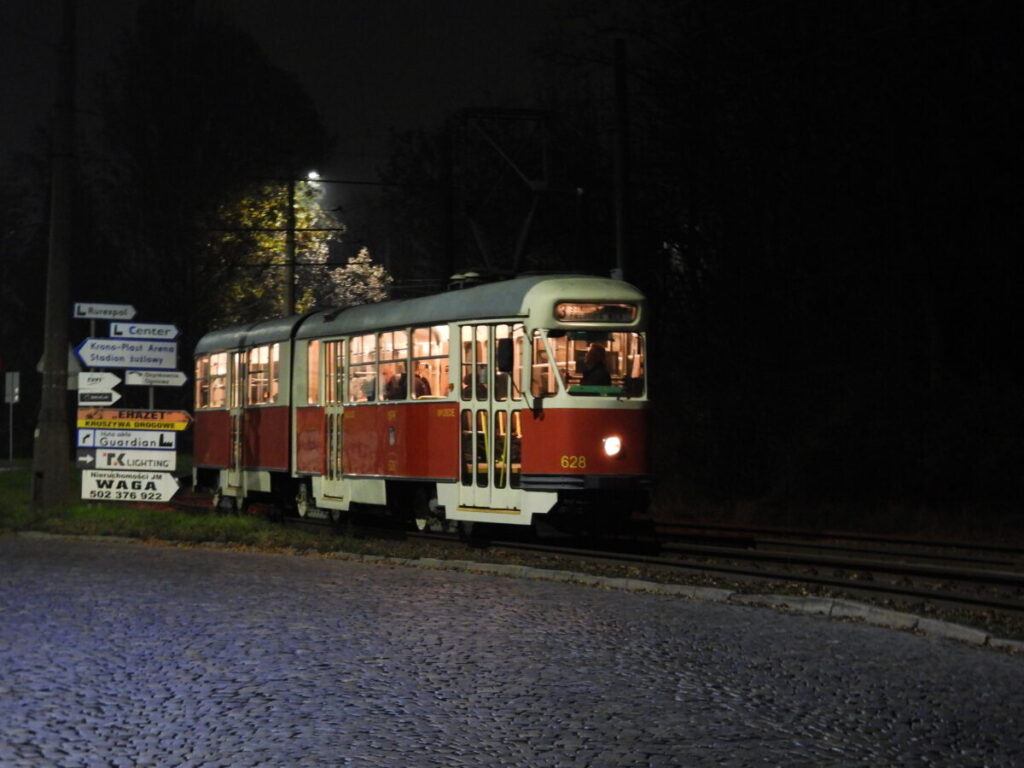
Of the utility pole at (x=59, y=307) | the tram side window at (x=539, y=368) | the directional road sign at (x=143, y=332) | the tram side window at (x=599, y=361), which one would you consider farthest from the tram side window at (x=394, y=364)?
the utility pole at (x=59, y=307)

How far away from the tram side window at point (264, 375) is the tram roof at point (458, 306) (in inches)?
22.2

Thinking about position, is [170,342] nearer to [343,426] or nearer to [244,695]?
[343,426]

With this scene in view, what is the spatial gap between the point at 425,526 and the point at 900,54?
12.0 meters

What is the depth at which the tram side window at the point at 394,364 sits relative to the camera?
20203 millimetres

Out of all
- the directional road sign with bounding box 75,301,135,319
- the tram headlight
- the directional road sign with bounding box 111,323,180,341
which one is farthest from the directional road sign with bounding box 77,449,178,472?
the tram headlight

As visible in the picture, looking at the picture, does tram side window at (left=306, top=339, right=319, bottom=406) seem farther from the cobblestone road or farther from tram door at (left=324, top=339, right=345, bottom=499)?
the cobblestone road

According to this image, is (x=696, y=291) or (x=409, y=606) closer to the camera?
(x=409, y=606)

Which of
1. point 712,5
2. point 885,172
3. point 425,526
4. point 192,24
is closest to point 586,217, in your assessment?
point 712,5

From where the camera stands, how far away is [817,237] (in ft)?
95.6

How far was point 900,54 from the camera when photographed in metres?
26.6

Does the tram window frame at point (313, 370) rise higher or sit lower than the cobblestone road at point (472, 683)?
higher

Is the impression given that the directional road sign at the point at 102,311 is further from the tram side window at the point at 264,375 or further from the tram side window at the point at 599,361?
the tram side window at the point at 599,361

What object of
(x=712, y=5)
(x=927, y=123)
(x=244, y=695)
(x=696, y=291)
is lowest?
(x=244, y=695)

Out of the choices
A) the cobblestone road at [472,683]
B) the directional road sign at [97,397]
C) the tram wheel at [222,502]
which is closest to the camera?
the cobblestone road at [472,683]
